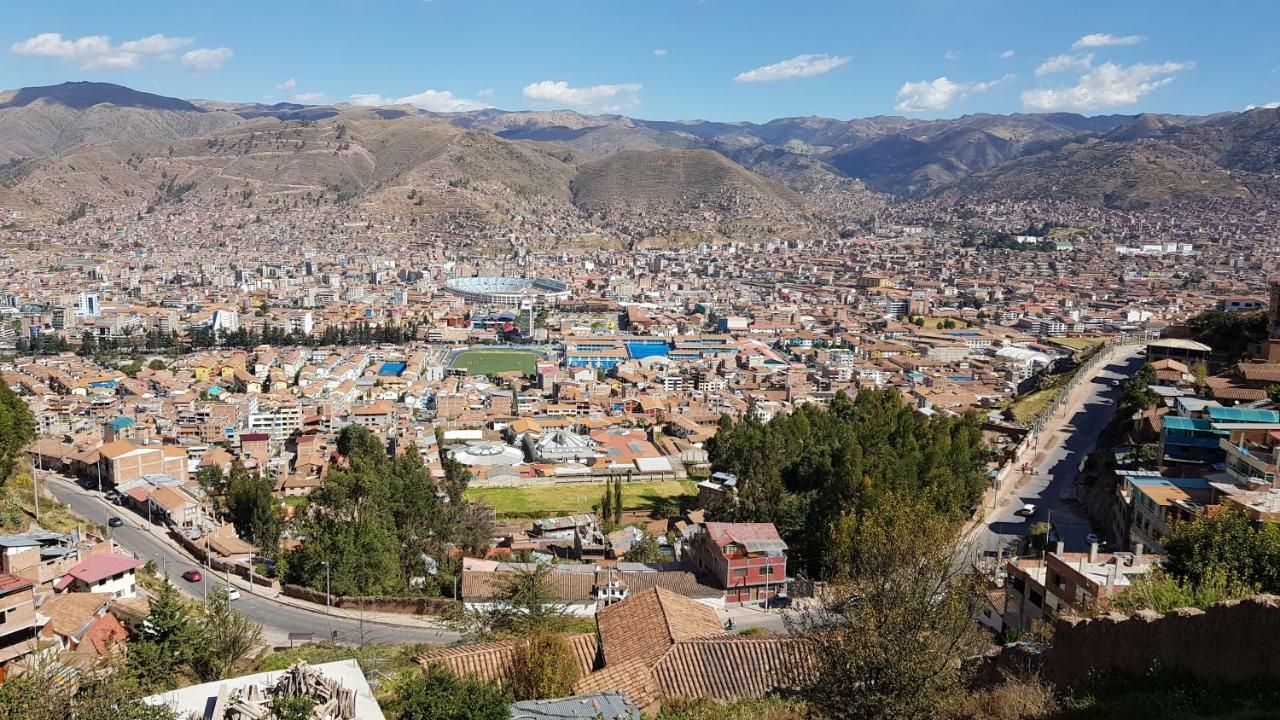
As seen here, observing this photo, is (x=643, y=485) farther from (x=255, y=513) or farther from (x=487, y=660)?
(x=487, y=660)

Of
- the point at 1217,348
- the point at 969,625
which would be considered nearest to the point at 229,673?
the point at 969,625

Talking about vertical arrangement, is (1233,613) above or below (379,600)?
above

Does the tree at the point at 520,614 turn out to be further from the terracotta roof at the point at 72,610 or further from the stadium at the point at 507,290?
the stadium at the point at 507,290

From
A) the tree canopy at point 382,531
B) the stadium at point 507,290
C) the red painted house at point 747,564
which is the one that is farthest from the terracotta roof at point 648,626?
the stadium at point 507,290

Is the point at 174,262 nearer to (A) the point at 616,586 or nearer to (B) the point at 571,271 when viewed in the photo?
(B) the point at 571,271

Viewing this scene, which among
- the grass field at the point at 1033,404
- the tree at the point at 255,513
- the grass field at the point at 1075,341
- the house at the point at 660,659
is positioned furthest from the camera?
the grass field at the point at 1075,341

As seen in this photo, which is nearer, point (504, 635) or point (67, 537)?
point (504, 635)
